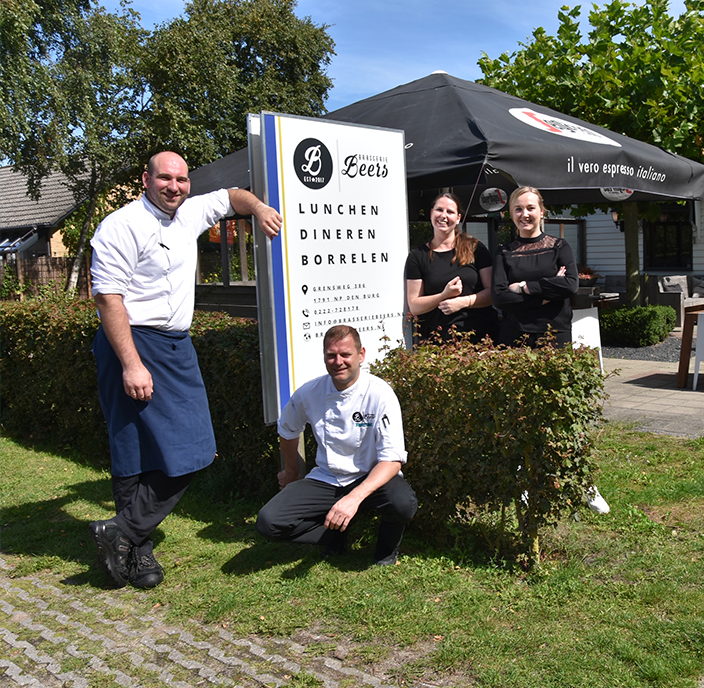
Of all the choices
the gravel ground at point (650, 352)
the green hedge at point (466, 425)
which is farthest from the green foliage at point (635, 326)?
the green hedge at point (466, 425)

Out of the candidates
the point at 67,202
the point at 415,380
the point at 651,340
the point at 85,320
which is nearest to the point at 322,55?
the point at 67,202

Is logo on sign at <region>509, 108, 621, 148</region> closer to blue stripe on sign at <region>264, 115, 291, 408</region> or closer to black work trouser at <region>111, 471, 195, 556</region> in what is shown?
blue stripe on sign at <region>264, 115, 291, 408</region>

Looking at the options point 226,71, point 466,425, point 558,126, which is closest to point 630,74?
point 558,126

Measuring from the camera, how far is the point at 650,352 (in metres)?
11.6

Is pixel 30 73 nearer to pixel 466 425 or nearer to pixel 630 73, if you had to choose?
pixel 630 73

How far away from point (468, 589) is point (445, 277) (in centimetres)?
183

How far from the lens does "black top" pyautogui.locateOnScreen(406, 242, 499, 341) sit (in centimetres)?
446

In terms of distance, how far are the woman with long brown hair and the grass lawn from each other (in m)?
1.25

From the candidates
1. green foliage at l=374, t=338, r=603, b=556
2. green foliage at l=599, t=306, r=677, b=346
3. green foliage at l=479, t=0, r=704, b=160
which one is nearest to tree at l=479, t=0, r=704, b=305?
green foliage at l=479, t=0, r=704, b=160

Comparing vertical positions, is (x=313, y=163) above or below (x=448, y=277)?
above

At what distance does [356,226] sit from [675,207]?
15.1 m

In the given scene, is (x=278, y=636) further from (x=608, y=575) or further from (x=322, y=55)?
(x=322, y=55)

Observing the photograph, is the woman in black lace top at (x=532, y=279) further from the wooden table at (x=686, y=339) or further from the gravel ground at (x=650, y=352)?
the gravel ground at (x=650, y=352)

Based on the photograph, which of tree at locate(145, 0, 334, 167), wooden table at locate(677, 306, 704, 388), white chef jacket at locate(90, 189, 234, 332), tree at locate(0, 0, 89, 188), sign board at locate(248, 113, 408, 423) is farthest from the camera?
tree at locate(145, 0, 334, 167)
